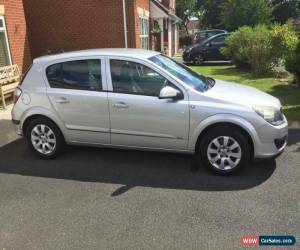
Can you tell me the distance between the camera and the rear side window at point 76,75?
16.8 ft

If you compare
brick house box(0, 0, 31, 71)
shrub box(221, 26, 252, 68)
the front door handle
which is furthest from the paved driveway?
shrub box(221, 26, 252, 68)

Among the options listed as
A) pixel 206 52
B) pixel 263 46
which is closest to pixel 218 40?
pixel 206 52

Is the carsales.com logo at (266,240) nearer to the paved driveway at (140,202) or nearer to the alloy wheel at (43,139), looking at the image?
the paved driveway at (140,202)

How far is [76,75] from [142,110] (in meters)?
1.20

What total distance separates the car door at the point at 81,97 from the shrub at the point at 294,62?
22.6ft

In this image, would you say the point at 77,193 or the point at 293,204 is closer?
the point at 293,204

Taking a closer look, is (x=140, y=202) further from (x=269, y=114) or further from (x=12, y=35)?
(x=12, y=35)

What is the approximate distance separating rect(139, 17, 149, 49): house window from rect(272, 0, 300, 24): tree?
2958cm

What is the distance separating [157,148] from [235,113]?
3.95 feet

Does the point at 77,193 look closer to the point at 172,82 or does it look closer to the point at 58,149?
the point at 58,149

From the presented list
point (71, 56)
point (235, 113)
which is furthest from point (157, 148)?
point (71, 56)

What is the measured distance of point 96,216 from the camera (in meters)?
3.88

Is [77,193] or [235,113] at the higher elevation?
[235,113]

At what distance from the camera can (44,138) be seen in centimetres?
548
